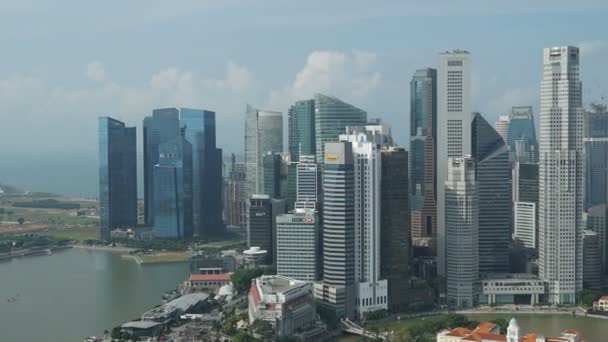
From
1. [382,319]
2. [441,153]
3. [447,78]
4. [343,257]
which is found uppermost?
[447,78]

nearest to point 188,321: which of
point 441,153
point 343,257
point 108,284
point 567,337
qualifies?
point 343,257

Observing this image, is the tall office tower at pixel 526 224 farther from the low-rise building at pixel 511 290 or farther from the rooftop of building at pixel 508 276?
the low-rise building at pixel 511 290

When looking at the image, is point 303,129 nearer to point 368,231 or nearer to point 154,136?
point 154,136

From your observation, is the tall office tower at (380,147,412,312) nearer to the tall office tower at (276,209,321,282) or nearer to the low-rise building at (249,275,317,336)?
the tall office tower at (276,209,321,282)

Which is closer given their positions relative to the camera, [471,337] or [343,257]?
[471,337]

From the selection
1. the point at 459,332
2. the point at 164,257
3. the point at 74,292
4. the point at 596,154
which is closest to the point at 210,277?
the point at 74,292

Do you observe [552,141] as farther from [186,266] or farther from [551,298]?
[186,266]
